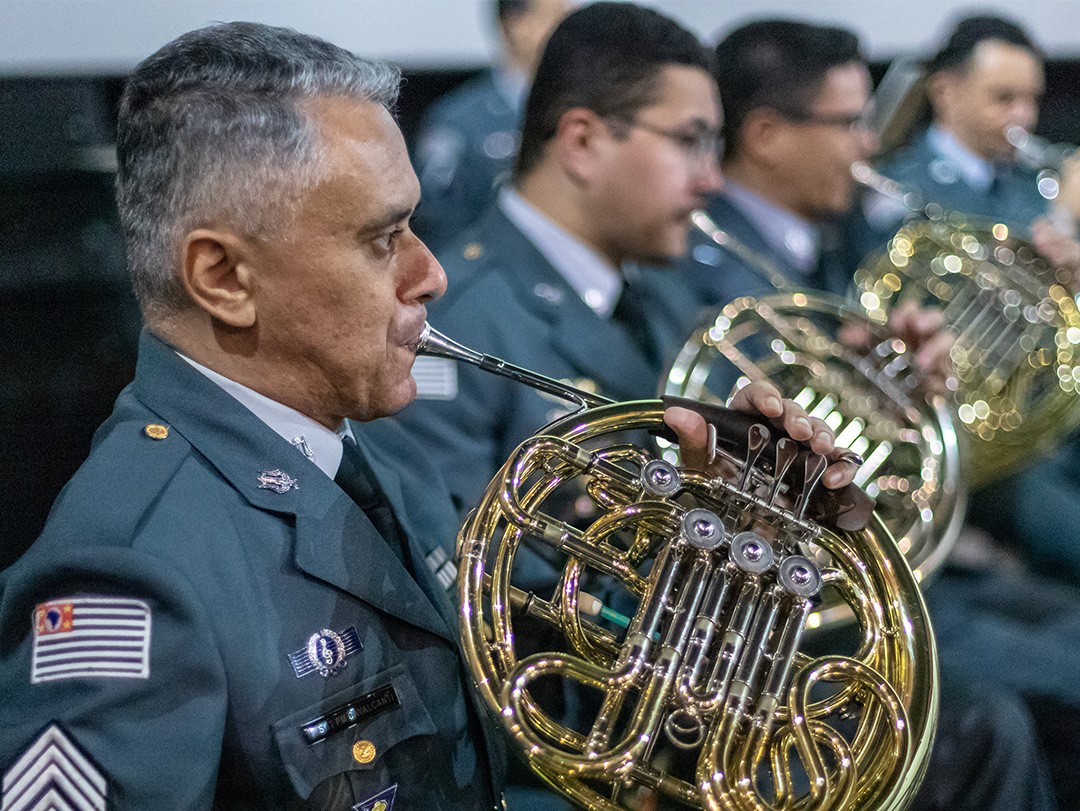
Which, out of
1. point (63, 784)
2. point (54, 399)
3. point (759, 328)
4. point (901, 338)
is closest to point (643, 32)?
point (759, 328)

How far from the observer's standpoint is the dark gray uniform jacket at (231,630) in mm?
948

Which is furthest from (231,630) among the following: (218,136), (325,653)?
(218,136)

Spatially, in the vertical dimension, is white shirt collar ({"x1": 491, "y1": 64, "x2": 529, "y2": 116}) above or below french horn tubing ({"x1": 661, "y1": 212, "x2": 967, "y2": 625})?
below

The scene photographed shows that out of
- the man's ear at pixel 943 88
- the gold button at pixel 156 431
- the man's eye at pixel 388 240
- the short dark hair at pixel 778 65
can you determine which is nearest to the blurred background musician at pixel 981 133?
the man's ear at pixel 943 88

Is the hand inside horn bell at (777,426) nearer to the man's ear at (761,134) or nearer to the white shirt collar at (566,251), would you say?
the white shirt collar at (566,251)

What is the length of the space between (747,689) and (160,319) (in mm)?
686

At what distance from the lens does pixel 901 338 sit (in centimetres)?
195

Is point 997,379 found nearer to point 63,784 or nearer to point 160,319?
point 160,319

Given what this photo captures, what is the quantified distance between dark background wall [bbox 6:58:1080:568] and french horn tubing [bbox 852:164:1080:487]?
52.8 inches

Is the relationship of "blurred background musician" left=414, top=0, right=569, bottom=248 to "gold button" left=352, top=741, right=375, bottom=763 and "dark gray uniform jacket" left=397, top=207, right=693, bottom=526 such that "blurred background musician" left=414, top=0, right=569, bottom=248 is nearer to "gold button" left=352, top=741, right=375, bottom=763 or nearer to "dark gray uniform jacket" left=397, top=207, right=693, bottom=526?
"dark gray uniform jacket" left=397, top=207, right=693, bottom=526

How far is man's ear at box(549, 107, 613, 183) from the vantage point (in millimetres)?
1956

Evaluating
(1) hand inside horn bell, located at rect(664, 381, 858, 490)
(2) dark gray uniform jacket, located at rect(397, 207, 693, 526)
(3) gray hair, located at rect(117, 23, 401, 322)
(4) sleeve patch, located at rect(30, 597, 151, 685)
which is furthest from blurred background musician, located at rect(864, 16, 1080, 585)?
(4) sleeve patch, located at rect(30, 597, 151, 685)

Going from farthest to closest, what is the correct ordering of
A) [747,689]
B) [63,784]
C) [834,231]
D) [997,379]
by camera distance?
1. [834,231]
2. [997,379]
3. [747,689]
4. [63,784]

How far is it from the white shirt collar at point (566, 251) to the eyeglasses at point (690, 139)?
213 mm
